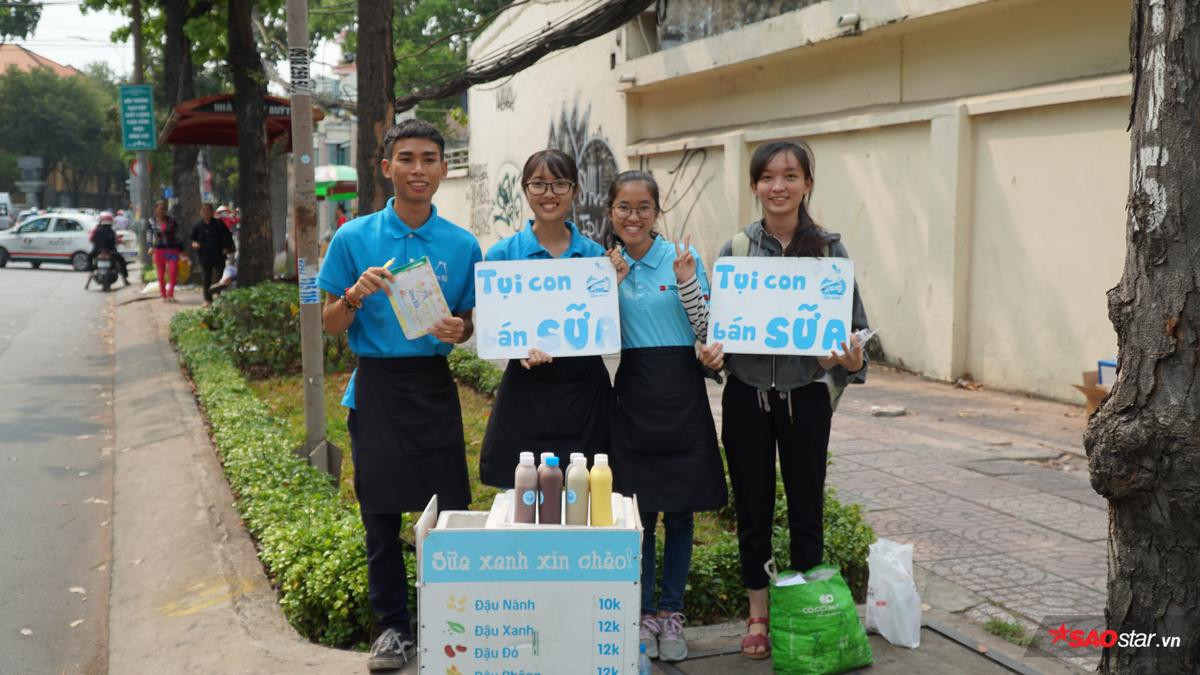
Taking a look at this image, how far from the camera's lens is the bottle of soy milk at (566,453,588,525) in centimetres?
322

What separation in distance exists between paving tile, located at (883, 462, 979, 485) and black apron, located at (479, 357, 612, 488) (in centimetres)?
372

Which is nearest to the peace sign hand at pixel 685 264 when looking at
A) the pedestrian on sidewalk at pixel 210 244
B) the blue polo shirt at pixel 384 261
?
the blue polo shirt at pixel 384 261

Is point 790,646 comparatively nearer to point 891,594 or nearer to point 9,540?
point 891,594

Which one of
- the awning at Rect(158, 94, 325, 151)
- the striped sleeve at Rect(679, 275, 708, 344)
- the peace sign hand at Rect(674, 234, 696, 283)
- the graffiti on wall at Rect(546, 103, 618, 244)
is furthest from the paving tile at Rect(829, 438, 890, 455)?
the graffiti on wall at Rect(546, 103, 618, 244)

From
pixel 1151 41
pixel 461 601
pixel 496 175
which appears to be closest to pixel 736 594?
pixel 461 601

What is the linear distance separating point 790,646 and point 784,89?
11072 millimetres

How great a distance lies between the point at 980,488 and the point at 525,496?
4442 mm

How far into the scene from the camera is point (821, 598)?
152 inches

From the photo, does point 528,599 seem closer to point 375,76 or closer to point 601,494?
point 601,494

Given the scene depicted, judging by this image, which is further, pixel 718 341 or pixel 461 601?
pixel 718 341

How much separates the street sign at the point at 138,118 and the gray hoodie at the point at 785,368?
22.5 m

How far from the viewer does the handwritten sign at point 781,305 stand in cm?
388

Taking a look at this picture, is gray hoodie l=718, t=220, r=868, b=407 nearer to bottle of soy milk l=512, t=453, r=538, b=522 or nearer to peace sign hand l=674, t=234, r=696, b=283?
peace sign hand l=674, t=234, r=696, b=283

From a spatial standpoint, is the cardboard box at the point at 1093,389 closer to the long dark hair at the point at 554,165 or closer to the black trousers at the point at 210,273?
the long dark hair at the point at 554,165
